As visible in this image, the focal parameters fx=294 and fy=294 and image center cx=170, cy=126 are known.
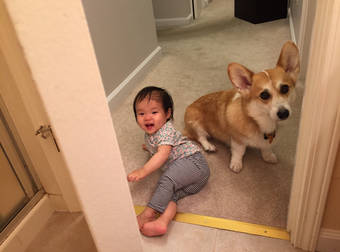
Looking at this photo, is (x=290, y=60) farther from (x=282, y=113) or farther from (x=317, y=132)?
(x=317, y=132)

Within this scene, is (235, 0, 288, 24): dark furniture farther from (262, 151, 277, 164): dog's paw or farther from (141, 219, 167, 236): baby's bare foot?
(141, 219, 167, 236): baby's bare foot

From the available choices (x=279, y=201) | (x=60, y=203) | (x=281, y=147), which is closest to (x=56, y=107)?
(x=60, y=203)

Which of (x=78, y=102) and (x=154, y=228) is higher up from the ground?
(x=78, y=102)

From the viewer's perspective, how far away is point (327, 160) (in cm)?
89

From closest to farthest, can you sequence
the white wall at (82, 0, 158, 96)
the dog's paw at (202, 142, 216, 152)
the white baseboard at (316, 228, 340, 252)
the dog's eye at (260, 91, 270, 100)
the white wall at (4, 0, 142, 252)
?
1. the white wall at (4, 0, 142, 252)
2. the white baseboard at (316, 228, 340, 252)
3. the dog's eye at (260, 91, 270, 100)
4. the dog's paw at (202, 142, 216, 152)
5. the white wall at (82, 0, 158, 96)

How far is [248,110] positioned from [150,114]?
453mm

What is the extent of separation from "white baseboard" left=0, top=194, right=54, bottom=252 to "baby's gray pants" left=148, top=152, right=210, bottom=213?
0.48 meters

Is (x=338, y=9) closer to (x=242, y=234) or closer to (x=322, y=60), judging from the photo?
(x=322, y=60)

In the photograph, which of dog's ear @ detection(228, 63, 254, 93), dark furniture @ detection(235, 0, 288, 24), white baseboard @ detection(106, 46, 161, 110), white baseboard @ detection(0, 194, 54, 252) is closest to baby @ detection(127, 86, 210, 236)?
dog's ear @ detection(228, 63, 254, 93)

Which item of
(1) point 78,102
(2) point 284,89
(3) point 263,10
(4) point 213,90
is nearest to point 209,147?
(2) point 284,89

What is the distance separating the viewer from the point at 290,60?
4.12ft

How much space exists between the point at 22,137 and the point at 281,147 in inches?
51.3

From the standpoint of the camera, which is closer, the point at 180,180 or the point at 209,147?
the point at 180,180

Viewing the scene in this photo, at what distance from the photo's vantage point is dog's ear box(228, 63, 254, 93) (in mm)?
1260
